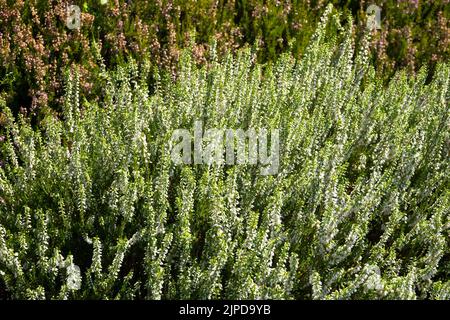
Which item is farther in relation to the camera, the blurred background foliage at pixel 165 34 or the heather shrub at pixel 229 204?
the blurred background foliage at pixel 165 34

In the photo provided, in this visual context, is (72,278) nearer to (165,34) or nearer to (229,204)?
(229,204)

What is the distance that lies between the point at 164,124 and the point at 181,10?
1922mm

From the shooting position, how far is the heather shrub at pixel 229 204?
241 centimetres

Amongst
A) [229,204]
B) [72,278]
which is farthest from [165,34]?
[72,278]

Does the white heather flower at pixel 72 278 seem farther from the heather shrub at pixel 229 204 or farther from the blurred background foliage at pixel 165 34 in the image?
the blurred background foliage at pixel 165 34

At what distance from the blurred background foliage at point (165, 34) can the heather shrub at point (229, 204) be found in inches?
29.7

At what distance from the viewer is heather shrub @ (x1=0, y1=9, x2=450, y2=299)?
241 centimetres

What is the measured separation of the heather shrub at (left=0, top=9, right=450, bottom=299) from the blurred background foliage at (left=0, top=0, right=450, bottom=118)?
0.75m

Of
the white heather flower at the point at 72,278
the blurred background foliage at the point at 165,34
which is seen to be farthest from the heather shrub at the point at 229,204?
the blurred background foliage at the point at 165,34

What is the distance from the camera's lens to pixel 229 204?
2.60 meters

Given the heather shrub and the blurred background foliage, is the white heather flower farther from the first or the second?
the blurred background foliage

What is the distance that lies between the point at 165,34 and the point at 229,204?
2436mm

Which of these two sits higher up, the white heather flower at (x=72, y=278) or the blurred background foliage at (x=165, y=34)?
the blurred background foliage at (x=165, y=34)

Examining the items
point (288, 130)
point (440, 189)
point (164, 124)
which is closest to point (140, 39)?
point (164, 124)
